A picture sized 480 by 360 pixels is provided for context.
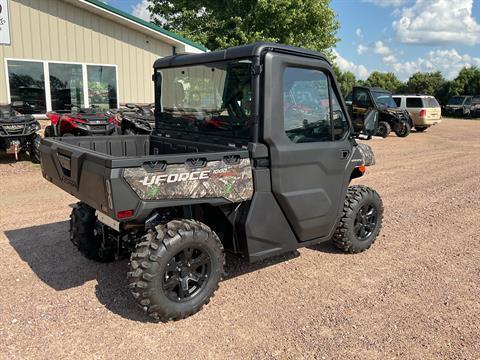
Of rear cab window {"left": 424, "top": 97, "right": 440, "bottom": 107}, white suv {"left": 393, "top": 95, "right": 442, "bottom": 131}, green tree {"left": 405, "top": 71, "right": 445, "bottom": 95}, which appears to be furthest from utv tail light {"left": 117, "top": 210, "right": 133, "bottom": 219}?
green tree {"left": 405, "top": 71, "right": 445, "bottom": 95}

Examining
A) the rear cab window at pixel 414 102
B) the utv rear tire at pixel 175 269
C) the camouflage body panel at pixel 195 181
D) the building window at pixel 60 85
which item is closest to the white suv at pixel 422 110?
the rear cab window at pixel 414 102

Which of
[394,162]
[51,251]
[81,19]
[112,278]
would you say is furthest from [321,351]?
[81,19]

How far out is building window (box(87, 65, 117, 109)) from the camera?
13.2 m

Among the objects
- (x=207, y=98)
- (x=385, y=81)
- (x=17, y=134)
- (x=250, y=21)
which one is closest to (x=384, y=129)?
(x=250, y=21)

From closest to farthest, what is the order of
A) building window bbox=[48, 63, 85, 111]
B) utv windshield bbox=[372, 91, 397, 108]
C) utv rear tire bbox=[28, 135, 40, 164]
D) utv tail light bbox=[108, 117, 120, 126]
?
utv rear tire bbox=[28, 135, 40, 164] → utv tail light bbox=[108, 117, 120, 126] → building window bbox=[48, 63, 85, 111] → utv windshield bbox=[372, 91, 397, 108]

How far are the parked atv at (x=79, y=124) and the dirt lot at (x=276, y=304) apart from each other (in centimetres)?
400

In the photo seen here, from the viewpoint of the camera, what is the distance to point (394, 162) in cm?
1167

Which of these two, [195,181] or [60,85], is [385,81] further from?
[195,181]

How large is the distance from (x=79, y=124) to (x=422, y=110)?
1601cm

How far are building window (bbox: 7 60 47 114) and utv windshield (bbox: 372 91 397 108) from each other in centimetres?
1232

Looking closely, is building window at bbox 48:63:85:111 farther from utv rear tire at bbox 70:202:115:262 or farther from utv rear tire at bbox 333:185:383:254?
utv rear tire at bbox 333:185:383:254

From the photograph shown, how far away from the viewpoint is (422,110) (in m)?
20.1

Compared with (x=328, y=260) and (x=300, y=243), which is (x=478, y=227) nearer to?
(x=328, y=260)

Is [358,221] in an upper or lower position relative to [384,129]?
lower
